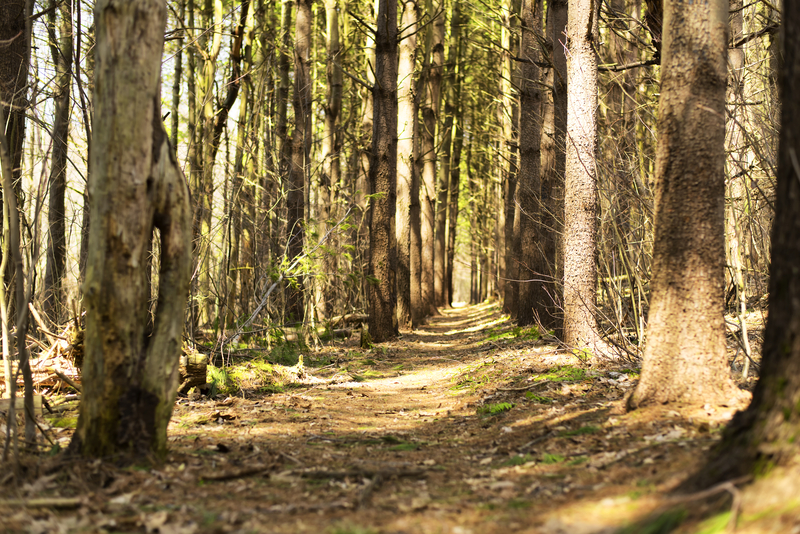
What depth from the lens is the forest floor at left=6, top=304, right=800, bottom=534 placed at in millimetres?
2756

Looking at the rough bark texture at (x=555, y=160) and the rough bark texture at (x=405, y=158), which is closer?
the rough bark texture at (x=555, y=160)

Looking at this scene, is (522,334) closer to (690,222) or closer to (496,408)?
(496,408)

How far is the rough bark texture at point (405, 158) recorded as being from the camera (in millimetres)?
14766

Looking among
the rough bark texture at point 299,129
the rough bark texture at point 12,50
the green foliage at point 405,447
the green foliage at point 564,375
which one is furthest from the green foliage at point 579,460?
the rough bark texture at point 299,129

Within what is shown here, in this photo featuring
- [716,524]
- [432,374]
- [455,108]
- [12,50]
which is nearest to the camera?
[716,524]

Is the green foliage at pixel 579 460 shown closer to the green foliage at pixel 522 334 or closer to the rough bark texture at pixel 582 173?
the rough bark texture at pixel 582 173

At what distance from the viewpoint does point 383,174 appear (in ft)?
40.4

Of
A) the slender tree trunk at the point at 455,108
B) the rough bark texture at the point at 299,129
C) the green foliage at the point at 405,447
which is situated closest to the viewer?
the green foliage at the point at 405,447

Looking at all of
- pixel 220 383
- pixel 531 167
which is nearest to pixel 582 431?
pixel 220 383

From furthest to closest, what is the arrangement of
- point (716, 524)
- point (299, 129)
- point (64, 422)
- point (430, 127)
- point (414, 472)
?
point (430, 127)
point (299, 129)
point (64, 422)
point (414, 472)
point (716, 524)

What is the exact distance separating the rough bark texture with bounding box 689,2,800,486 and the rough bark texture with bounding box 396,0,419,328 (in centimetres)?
1207

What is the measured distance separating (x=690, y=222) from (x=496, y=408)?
8.44 feet

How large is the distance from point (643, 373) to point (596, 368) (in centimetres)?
251

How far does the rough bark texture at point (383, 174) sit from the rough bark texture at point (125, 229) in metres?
8.46
